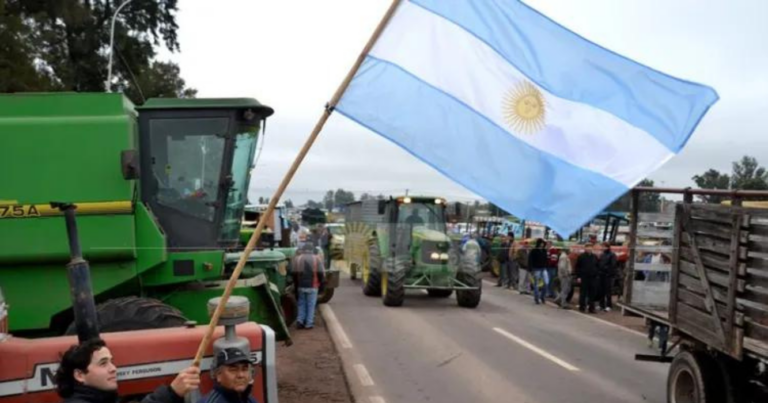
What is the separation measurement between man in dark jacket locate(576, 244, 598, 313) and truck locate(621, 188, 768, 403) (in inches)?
352

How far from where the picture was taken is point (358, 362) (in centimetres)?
→ 941

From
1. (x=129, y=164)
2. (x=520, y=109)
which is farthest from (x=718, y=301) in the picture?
(x=129, y=164)

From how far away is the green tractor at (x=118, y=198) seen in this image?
5695 millimetres

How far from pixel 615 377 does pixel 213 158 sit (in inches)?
245

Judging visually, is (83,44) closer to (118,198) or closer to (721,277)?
(118,198)

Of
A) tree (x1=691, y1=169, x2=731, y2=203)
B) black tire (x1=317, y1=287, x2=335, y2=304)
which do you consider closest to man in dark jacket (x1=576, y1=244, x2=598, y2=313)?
black tire (x1=317, y1=287, x2=335, y2=304)

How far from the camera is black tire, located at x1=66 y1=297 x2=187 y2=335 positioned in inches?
212

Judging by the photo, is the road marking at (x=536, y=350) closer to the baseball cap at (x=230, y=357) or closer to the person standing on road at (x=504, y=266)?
the baseball cap at (x=230, y=357)

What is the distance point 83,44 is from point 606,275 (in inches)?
950

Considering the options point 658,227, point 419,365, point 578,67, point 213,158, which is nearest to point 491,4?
point 578,67

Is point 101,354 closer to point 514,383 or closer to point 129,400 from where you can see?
point 129,400

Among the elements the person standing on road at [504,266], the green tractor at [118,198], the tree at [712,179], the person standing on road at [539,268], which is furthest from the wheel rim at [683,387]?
the tree at [712,179]

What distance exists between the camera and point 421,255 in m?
15.8

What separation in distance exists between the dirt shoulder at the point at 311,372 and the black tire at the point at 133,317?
7.77 ft
